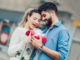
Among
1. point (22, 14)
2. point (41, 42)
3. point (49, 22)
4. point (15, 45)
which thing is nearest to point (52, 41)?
point (41, 42)

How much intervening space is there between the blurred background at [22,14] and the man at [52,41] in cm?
828

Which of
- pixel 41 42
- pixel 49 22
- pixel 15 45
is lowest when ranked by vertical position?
pixel 15 45

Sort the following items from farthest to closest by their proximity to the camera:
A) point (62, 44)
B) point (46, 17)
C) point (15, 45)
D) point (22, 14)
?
point (22, 14) → point (15, 45) → point (46, 17) → point (62, 44)

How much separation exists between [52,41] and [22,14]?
1190cm

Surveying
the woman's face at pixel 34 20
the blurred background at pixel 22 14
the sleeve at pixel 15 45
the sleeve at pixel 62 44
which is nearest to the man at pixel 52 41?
the sleeve at pixel 62 44

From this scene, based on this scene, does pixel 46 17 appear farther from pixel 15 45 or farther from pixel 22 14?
pixel 22 14

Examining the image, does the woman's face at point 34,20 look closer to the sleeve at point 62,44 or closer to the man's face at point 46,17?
→ the man's face at point 46,17

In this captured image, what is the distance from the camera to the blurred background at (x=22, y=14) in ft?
→ 38.8

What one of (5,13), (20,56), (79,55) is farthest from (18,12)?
(20,56)

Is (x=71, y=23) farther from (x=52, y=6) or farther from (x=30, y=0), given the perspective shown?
(x=52, y=6)

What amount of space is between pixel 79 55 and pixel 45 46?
8721mm

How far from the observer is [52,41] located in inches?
115

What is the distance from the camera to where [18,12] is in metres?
14.9

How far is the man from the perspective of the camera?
2840 mm
